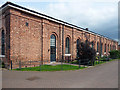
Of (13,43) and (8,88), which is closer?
(8,88)

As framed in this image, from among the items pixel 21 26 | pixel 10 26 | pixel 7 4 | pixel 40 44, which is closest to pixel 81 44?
pixel 40 44

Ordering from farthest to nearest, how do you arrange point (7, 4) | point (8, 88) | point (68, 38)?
point (68, 38) → point (7, 4) → point (8, 88)

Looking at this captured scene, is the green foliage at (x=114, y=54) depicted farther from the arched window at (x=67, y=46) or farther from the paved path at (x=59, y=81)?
the paved path at (x=59, y=81)

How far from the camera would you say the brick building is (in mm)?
11562

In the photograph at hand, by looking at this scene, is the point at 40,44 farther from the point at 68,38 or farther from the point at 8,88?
the point at 8,88

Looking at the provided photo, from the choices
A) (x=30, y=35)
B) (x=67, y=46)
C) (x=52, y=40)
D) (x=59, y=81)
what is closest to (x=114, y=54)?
(x=67, y=46)

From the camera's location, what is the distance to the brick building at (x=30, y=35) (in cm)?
1156

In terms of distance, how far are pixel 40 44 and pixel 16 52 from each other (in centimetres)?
410

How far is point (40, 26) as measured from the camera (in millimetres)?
14797

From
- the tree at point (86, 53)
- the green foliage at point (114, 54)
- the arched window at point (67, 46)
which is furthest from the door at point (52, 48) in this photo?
the green foliage at point (114, 54)

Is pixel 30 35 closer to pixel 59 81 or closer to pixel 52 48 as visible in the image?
pixel 52 48

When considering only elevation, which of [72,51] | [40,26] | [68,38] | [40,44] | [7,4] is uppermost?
[7,4]

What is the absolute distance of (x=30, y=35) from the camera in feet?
44.2

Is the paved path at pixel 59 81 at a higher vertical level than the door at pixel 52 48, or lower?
lower
